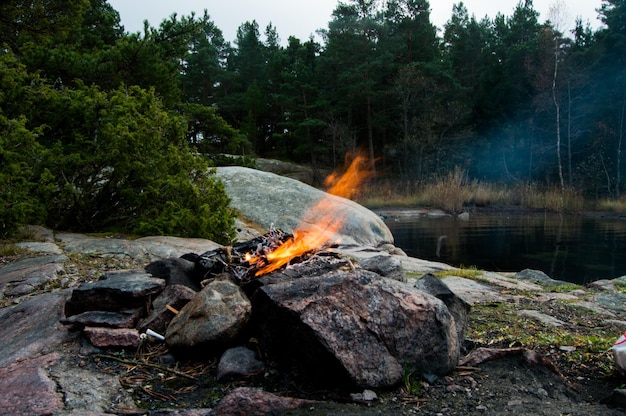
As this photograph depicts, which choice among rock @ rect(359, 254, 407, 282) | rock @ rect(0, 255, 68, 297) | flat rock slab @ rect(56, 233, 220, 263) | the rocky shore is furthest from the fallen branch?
flat rock slab @ rect(56, 233, 220, 263)

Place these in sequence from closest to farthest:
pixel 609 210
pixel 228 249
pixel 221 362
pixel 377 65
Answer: pixel 221 362 < pixel 228 249 < pixel 609 210 < pixel 377 65

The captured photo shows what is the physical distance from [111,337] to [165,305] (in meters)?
0.41

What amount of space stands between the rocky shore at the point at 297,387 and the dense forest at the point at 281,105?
8.46 feet

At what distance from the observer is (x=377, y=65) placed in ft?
99.3

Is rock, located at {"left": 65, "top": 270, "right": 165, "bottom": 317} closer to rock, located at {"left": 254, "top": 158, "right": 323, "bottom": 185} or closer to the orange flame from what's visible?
the orange flame

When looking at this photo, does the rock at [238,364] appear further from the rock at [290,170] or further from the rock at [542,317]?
the rock at [290,170]

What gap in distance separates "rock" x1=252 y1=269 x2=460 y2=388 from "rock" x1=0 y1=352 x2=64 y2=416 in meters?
1.10

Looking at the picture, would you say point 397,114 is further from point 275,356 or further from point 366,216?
point 275,356

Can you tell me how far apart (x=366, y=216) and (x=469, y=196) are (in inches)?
580

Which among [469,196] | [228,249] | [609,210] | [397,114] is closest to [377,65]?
[397,114]

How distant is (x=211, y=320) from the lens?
112 inches

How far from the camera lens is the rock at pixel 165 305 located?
3.16 metres

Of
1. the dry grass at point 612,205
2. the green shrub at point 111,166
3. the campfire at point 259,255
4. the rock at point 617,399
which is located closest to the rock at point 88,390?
the campfire at point 259,255

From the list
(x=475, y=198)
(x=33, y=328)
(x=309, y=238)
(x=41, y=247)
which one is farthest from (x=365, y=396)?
(x=475, y=198)
